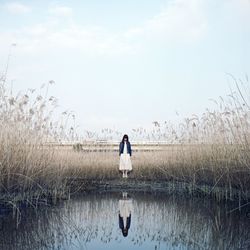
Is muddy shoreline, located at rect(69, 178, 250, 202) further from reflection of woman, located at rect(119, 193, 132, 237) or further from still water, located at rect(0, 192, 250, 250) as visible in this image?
reflection of woman, located at rect(119, 193, 132, 237)

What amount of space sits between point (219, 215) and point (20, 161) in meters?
2.86

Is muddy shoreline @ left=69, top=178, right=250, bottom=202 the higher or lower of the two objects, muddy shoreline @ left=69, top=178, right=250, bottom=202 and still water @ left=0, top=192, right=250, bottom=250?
the higher

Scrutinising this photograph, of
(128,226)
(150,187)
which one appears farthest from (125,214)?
(150,187)

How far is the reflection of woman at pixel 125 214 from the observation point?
5.05 meters

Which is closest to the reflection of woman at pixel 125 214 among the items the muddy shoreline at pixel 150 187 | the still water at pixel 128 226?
the still water at pixel 128 226

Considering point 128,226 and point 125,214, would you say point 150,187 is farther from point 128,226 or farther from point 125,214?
point 128,226

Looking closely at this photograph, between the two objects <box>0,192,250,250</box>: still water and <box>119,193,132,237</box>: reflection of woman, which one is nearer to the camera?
<box>0,192,250,250</box>: still water

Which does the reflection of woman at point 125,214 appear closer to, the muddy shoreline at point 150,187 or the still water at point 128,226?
the still water at point 128,226

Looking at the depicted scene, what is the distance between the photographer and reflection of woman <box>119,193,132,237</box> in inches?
199

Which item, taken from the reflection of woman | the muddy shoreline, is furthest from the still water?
the muddy shoreline

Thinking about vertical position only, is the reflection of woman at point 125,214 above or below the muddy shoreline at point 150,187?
below

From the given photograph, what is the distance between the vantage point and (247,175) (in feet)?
20.1

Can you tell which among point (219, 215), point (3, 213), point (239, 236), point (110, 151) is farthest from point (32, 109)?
point (110, 151)

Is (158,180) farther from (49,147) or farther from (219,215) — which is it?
(219,215)
